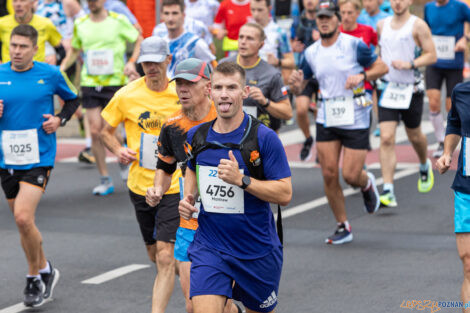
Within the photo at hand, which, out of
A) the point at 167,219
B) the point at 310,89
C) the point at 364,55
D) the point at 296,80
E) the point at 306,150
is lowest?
the point at 306,150

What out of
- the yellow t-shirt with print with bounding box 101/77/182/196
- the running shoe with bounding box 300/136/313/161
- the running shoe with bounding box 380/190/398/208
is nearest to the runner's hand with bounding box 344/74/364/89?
the running shoe with bounding box 380/190/398/208

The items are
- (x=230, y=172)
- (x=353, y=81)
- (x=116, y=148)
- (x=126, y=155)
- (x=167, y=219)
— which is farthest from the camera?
(x=353, y=81)

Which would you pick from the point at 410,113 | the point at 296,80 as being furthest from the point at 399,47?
Answer: the point at 296,80

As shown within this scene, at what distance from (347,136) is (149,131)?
293 centimetres

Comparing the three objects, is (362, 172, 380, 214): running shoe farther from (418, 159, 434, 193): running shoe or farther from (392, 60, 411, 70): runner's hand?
(418, 159, 434, 193): running shoe

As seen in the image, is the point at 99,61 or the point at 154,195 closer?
the point at 154,195

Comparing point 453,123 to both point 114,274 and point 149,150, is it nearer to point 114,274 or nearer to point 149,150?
point 149,150

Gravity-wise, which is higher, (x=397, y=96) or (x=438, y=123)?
(x=397, y=96)

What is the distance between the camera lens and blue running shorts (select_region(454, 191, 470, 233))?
6.13 metres

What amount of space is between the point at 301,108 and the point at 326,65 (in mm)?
3936

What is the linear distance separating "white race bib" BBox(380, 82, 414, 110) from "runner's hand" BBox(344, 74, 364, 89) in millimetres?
1704

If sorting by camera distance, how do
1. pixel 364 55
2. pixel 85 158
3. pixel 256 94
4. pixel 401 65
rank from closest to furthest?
pixel 256 94, pixel 364 55, pixel 401 65, pixel 85 158

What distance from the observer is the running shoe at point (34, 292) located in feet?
24.3

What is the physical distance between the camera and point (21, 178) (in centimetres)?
782
